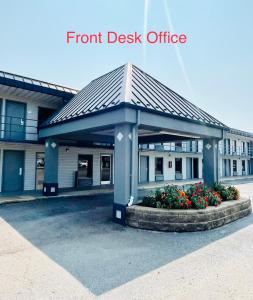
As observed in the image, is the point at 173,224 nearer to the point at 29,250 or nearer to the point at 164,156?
the point at 29,250

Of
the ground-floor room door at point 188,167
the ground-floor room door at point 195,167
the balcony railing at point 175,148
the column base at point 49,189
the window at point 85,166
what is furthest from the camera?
the ground-floor room door at point 195,167

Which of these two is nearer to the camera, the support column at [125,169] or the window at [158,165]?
the support column at [125,169]

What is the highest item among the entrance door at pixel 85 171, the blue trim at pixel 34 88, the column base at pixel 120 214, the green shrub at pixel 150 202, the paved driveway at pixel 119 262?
the blue trim at pixel 34 88

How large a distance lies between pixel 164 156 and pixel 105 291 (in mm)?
22524

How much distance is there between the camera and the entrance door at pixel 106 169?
18.7 metres

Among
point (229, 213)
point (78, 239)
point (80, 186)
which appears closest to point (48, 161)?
point (80, 186)

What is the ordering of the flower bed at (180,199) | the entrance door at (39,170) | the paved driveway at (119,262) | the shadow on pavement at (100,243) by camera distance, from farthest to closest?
the entrance door at (39,170)
the flower bed at (180,199)
the shadow on pavement at (100,243)
the paved driveway at (119,262)

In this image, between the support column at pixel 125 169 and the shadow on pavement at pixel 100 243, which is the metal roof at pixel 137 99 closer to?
→ the support column at pixel 125 169

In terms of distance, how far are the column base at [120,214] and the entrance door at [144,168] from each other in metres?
15.4

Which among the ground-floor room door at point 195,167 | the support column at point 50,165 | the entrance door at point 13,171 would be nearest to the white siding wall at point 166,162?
the ground-floor room door at point 195,167

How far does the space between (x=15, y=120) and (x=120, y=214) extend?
10.4 meters

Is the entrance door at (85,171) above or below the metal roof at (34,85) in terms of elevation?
below

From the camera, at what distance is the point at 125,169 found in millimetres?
7457

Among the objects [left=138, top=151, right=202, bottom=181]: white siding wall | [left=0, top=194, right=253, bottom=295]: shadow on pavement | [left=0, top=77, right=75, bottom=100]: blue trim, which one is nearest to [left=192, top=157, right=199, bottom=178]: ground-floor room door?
[left=138, top=151, right=202, bottom=181]: white siding wall
